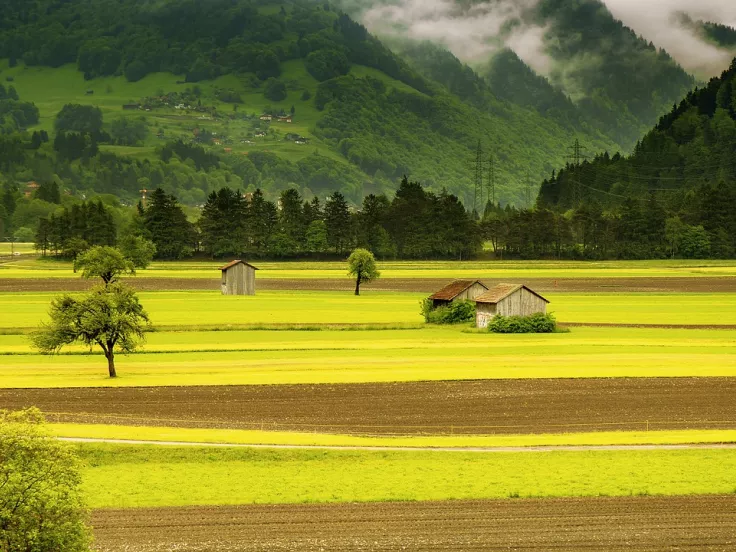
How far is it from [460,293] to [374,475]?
60042 millimetres

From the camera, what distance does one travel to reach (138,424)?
49.2 meters

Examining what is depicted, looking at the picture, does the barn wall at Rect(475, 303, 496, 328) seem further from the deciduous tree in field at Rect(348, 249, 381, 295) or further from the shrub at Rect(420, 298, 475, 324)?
the deciduous tree in field at Rect(348, 249, 381, 295)

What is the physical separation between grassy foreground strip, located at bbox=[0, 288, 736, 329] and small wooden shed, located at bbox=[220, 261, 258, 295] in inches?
69.3

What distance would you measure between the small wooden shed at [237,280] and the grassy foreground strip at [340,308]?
1760 mm

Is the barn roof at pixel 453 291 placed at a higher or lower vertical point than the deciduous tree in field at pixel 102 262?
lower

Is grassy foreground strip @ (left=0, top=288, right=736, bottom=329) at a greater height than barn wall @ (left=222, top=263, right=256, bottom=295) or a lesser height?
lesser

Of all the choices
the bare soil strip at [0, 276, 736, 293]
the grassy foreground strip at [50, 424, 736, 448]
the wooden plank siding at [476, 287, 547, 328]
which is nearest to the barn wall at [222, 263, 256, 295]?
the bare soil strip at [0, 276, 736, 293]

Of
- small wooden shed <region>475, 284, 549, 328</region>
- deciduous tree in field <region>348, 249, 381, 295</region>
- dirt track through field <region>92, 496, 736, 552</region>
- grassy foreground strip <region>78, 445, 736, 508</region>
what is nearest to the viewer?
dirt track through field <region>92, 496, 736, 552</region>

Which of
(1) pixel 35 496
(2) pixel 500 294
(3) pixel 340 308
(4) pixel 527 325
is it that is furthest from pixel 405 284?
(1) pixel 35 496

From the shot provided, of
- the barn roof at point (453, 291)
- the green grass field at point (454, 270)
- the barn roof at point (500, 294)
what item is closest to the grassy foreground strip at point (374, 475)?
the barn roof at point (500, 294)

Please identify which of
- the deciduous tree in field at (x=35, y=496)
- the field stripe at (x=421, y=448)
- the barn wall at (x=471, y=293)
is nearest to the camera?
the deciduous tree in field at (x=35, y=496)

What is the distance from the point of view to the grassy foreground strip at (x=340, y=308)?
9888cm

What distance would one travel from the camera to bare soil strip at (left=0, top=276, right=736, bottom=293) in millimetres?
136500

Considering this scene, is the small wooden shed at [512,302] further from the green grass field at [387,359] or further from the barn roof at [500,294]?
the green grass field at [387,359]
